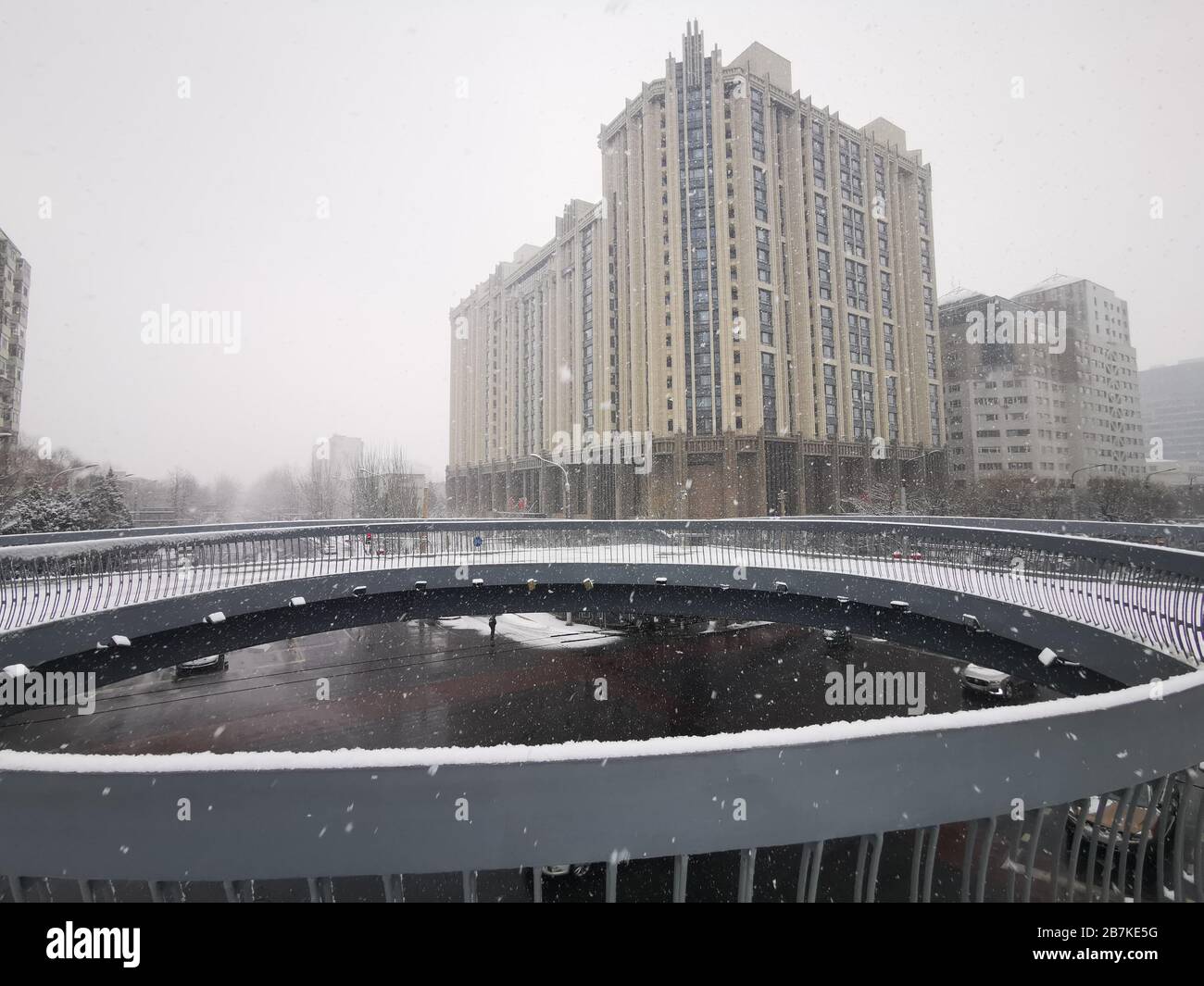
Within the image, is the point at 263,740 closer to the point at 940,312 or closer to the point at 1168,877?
the point at 1168,877

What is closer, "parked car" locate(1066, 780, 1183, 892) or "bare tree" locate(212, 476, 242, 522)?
"parked car" locate(1066, 780, 1183, 892)

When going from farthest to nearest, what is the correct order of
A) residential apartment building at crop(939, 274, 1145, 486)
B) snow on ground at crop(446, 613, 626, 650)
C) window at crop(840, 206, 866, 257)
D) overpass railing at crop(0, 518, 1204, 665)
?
residential apartment building at crop(939, 274, 1145, 486) → window at crop(840, 206, 866, 257) → snow on ground at crop(446, 613, 626, 650) → overpass railing at crop(0, 518, 1204, 665)

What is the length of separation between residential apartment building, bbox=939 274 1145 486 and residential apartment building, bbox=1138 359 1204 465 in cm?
7509

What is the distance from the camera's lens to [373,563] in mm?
14727

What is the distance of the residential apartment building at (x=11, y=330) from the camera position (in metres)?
43.8

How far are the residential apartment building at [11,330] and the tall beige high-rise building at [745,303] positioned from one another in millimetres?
43784

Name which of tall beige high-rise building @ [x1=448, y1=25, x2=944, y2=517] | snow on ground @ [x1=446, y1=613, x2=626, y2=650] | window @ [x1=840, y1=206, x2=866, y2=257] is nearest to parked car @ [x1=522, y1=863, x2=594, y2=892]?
snow on ground @ [x1=446, y1=613, x2=626, y2=650]

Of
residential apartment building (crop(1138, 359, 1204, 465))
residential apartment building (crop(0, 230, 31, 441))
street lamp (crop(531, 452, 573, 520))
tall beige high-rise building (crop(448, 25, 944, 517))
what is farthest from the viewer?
residential apartment building (crop(1138, 359, 1204, 465))

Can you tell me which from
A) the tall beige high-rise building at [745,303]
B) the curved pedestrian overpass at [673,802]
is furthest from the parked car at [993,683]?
the tall beige high-rise building at [745,303]

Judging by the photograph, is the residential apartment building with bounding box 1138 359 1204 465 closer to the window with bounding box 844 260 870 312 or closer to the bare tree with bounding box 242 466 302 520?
the window with bounding box 844 260 870 312

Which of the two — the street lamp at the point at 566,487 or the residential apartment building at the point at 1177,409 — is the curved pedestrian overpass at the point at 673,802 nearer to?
the street lamp at the point at 566,487

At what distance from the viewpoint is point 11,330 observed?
4594 cm

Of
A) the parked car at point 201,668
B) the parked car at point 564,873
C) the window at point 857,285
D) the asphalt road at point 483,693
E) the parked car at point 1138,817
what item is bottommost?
the asphalt road at point 483,693

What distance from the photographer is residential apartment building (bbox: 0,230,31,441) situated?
144ft
